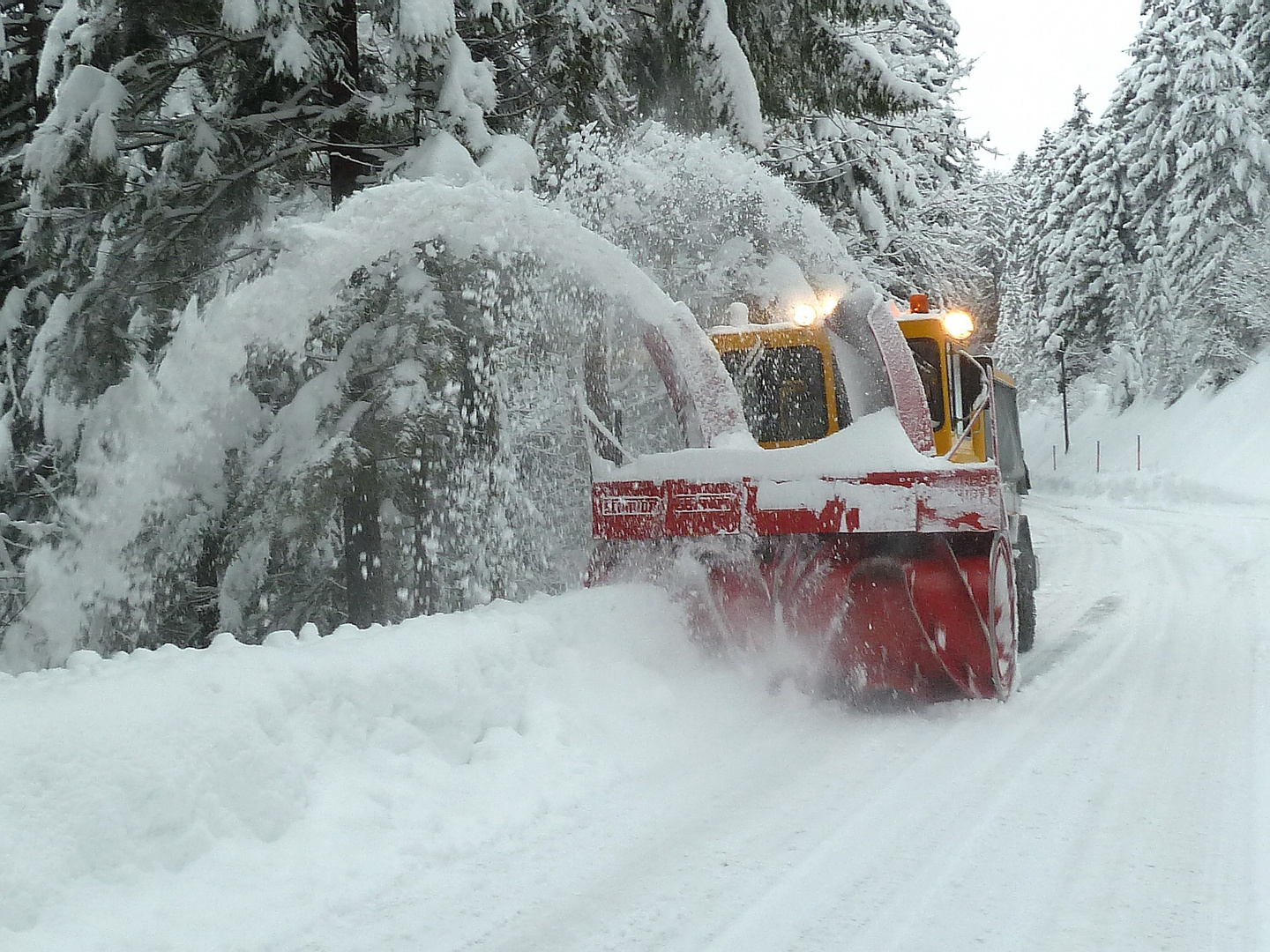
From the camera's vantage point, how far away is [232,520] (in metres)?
6.57

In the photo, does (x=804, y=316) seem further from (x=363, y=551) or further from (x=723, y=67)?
(x=363, y=551)

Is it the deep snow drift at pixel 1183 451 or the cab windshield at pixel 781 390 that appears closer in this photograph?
the cab windshield at pixel 781 390

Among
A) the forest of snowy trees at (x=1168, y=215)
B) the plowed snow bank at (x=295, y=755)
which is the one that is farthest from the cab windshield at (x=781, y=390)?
the forest of snowy trees at (x=1168, y=215)

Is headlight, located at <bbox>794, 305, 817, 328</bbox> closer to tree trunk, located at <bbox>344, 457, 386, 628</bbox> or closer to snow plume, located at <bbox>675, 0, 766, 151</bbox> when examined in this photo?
snow plume, located at <bbox>675, 0, 766, 151</bbox>

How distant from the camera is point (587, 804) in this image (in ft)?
12.5

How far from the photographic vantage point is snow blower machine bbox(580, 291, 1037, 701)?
4.91 metres

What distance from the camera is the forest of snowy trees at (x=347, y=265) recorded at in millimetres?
6320

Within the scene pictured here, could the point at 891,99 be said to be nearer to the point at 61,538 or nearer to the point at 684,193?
the point at 684,193

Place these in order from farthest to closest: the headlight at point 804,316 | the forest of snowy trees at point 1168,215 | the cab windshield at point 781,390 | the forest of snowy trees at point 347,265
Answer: the forest of snowy trees at point 1168,215, the cab windshield at point 781,390, the forest of snowy trees at point 347,265, the headlight at point 804,316

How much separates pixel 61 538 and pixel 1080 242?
37317 mm

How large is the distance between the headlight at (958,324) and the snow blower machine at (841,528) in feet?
1.30

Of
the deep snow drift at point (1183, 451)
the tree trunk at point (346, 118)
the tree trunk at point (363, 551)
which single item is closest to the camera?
the tree trunk at point (363, 551)

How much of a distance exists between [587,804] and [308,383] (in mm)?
3799

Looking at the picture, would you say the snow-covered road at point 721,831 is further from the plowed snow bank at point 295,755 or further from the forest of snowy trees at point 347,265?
the forest of snowy trees at point 347,265
